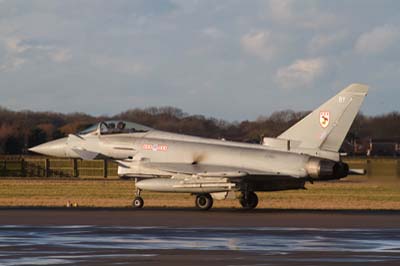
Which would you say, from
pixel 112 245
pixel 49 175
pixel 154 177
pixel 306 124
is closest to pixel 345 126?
pixel 306 124

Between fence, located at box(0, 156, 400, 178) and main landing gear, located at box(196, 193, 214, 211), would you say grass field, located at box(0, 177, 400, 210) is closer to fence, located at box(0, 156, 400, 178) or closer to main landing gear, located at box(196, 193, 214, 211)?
main landing gear, located at box(196, 193, 214, 211)

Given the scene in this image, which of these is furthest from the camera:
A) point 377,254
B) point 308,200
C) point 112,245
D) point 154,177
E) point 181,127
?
point 181,127

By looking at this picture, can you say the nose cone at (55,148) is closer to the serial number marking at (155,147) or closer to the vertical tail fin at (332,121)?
the serial number marking at (155,147)

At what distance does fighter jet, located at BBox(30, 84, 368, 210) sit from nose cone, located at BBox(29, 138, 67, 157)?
108 inches

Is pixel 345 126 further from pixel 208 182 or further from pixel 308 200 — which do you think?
pixel 308 200

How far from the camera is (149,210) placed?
107 ft

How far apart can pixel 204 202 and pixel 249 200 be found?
5.30 feet

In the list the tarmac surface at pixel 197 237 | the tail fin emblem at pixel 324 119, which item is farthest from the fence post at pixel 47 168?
the tail fin emblem at pixel 324 119

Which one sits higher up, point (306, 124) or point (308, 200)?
point (306, 124)

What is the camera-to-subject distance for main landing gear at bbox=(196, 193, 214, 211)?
110 feet

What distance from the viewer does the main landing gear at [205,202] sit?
33.6 meters

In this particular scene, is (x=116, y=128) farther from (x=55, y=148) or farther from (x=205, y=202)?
(x=205, y=202)

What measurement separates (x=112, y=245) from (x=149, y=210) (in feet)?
39.4

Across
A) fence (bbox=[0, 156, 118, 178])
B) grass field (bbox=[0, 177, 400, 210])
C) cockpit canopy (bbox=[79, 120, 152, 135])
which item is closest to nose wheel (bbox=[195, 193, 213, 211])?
grass field (bbox=[0, 177, 400, 210])
